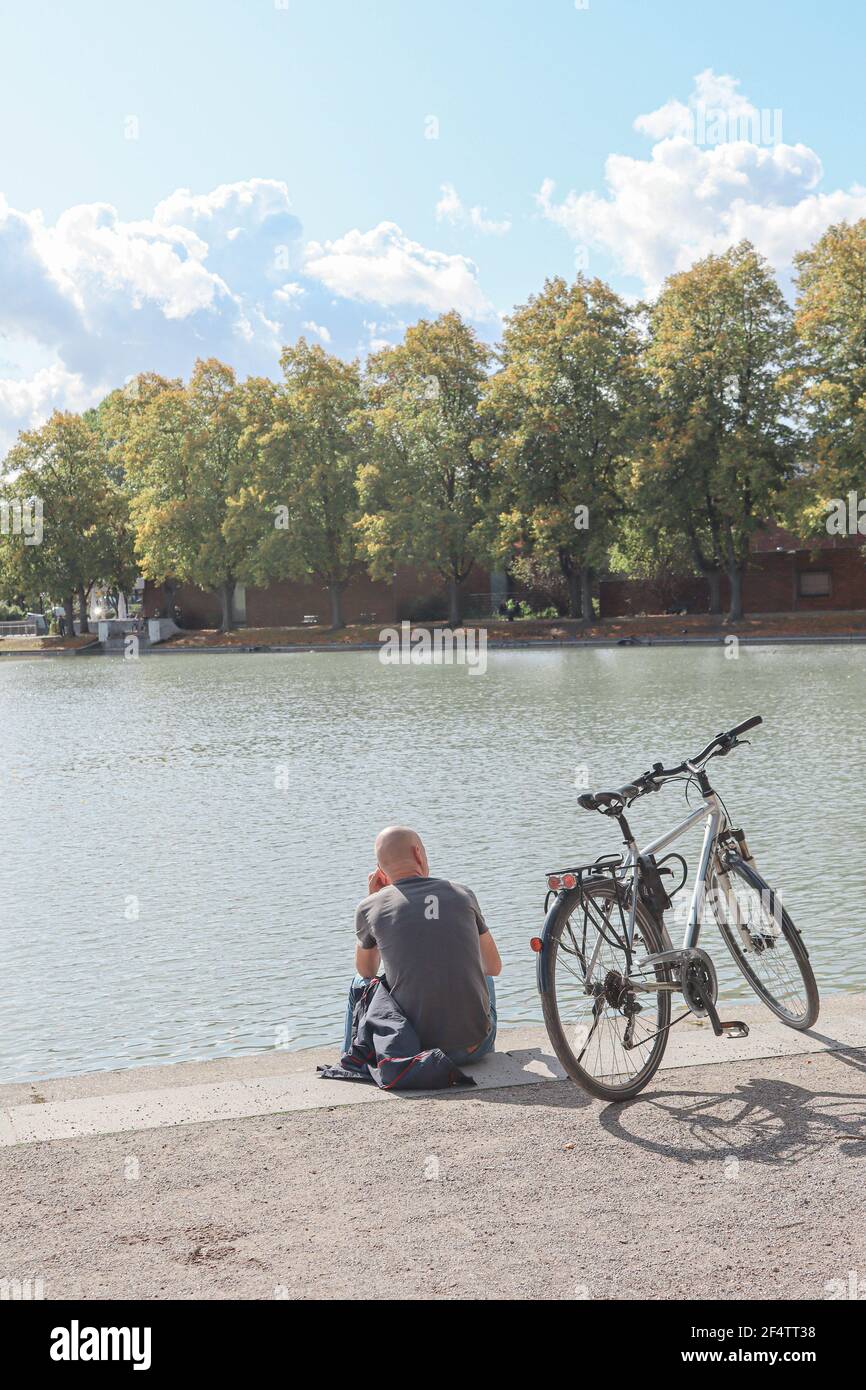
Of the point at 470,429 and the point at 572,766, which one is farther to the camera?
the point at 470,429

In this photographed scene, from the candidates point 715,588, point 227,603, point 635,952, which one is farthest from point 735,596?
point 635,952

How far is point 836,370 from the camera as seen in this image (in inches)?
2131


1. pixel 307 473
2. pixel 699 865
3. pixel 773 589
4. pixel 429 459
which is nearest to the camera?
pixel 699 865

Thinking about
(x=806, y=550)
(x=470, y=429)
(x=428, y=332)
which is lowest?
(x=806, y=550)

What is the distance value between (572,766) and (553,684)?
56.4 feet

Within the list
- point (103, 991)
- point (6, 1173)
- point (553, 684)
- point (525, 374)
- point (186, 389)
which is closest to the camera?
point (6, 1173)

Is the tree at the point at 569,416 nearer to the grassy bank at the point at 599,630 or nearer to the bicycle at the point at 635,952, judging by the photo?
the grassy bank at the point at 599,630

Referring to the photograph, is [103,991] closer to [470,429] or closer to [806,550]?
[470,429]

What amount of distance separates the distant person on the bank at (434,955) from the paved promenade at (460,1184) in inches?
7.5

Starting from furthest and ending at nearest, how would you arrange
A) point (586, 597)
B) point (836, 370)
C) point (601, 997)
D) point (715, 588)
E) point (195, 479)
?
point (195, 479), point (586, 597), point (715, 588), point (836, 370), point (601, 997)

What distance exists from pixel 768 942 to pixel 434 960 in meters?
1.63

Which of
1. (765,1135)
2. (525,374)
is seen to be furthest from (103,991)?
(525,374)

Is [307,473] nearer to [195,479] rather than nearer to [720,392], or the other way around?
[195,479]

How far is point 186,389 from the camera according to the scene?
262 feet
